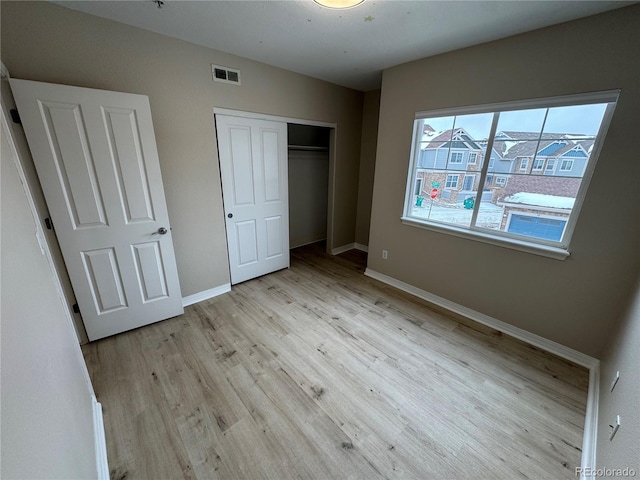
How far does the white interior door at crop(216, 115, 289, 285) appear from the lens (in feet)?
9.05

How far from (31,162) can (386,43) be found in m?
2.92

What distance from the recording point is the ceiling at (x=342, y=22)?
5.56 ft

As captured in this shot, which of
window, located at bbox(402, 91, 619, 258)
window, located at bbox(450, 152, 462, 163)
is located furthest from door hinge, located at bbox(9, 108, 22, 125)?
window, located at bbox(450, 152, 462, 163)

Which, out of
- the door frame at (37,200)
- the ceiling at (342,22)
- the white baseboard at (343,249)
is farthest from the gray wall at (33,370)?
the white baseboard at (343,249)

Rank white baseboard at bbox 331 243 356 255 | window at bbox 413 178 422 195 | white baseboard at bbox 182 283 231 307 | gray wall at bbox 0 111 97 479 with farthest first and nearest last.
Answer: white baseboard at bbox 331 243 356 255, window at bbox 413 178 422 195, white baseboard at bbox 182 283 231 307, gray wall at bbox 0 111 97 479

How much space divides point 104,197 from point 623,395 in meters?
3.54

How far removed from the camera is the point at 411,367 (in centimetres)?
198

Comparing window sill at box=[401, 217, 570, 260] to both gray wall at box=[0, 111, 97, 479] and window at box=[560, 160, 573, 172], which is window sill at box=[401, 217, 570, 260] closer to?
window at box=[560, 160, 573, 172]

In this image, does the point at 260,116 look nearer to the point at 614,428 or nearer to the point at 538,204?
the point at 538,204

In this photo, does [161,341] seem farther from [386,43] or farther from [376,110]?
[376,110]

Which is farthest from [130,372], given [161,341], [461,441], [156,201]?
[461,441]

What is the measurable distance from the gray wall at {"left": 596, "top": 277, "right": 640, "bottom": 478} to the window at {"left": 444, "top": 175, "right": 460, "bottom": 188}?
1.46 metres

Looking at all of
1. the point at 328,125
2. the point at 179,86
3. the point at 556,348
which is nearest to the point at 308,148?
the point at 328,125

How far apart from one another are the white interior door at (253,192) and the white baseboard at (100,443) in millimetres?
1696
